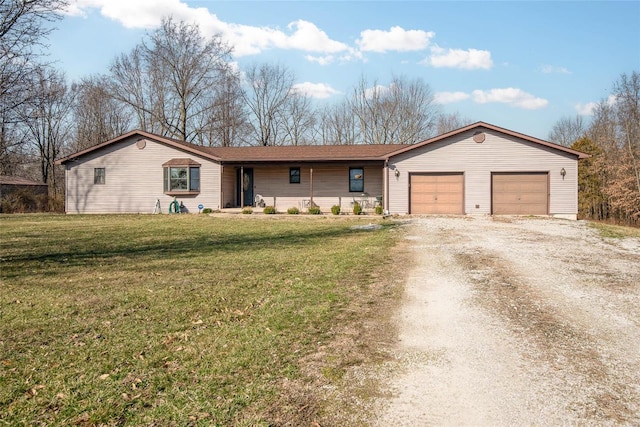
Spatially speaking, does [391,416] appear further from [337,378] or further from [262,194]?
[262,194]

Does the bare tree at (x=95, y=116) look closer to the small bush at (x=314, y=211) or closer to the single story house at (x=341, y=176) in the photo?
the single story house at (x=341, y=176)

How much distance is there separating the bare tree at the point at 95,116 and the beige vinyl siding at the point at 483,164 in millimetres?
28140

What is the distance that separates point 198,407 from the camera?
9.55 ft

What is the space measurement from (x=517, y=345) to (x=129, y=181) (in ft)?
73.5

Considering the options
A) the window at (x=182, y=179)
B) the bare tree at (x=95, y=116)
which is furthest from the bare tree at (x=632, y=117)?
the bare tree at (x=95, y=116)

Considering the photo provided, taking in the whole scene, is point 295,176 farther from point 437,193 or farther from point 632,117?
point 632,117

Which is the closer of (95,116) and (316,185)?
(316,185)

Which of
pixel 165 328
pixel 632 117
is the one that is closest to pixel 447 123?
pixel 632 117

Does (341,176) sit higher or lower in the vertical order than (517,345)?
higher

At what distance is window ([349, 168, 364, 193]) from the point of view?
2236 centimetres

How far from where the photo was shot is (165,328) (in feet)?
15.2

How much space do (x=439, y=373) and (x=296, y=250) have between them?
7.03 meters

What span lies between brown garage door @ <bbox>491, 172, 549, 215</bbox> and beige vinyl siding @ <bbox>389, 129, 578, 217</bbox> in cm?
24

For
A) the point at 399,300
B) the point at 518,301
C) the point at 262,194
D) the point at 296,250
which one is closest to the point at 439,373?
the point at 399,300
